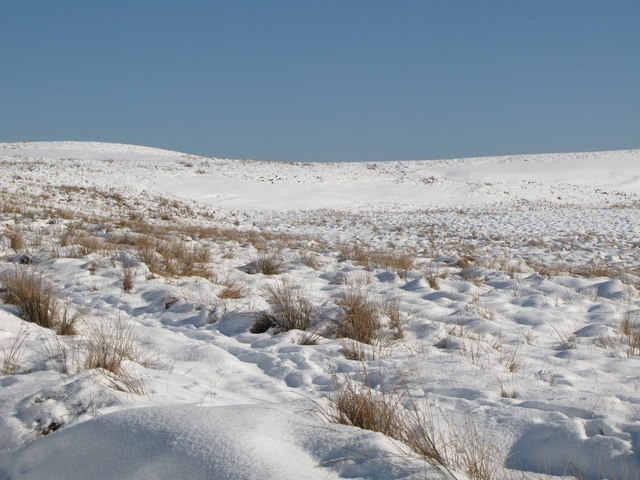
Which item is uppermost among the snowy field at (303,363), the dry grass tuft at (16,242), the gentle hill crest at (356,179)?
the gentle hill crest at (356,179)

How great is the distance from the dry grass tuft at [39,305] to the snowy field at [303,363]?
16 millimetres

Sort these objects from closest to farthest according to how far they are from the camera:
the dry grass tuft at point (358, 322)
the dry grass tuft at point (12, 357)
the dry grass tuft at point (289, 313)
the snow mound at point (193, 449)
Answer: the snow mound at point (193, 449) < the dry grass tuft at point (12, 357) < the dry grass tuft at point (358, 322) < the dry grass tuft at point (289, 313)

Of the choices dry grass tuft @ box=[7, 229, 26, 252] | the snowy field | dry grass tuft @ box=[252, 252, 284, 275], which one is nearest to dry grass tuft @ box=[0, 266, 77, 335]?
the snowy field

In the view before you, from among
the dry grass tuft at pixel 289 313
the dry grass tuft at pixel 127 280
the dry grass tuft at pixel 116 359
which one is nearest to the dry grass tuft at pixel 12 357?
the dry grass tuft at pixel 116 359

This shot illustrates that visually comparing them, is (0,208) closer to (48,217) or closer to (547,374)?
(48,217)

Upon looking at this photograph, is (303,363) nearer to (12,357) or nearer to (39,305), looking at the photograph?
(12,357)

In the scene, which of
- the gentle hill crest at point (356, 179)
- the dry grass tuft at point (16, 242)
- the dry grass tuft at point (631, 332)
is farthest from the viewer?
the gentle hill crest at point (356, 179)

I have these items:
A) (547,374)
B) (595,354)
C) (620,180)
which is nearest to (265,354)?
(547,374)

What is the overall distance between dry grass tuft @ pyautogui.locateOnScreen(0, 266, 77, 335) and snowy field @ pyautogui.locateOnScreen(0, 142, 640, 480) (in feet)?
0.05

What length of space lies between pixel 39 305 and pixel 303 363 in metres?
2.03

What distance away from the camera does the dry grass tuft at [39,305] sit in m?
A: 3.73

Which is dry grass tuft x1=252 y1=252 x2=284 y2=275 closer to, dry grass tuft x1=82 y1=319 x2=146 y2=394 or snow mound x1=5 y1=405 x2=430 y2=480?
dry grass tuft x1=82 y1=319 x2=146 y2=394

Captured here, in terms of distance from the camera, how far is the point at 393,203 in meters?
29.6

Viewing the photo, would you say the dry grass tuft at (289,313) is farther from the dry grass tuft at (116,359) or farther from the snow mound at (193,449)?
the snow mound at (193,449)
